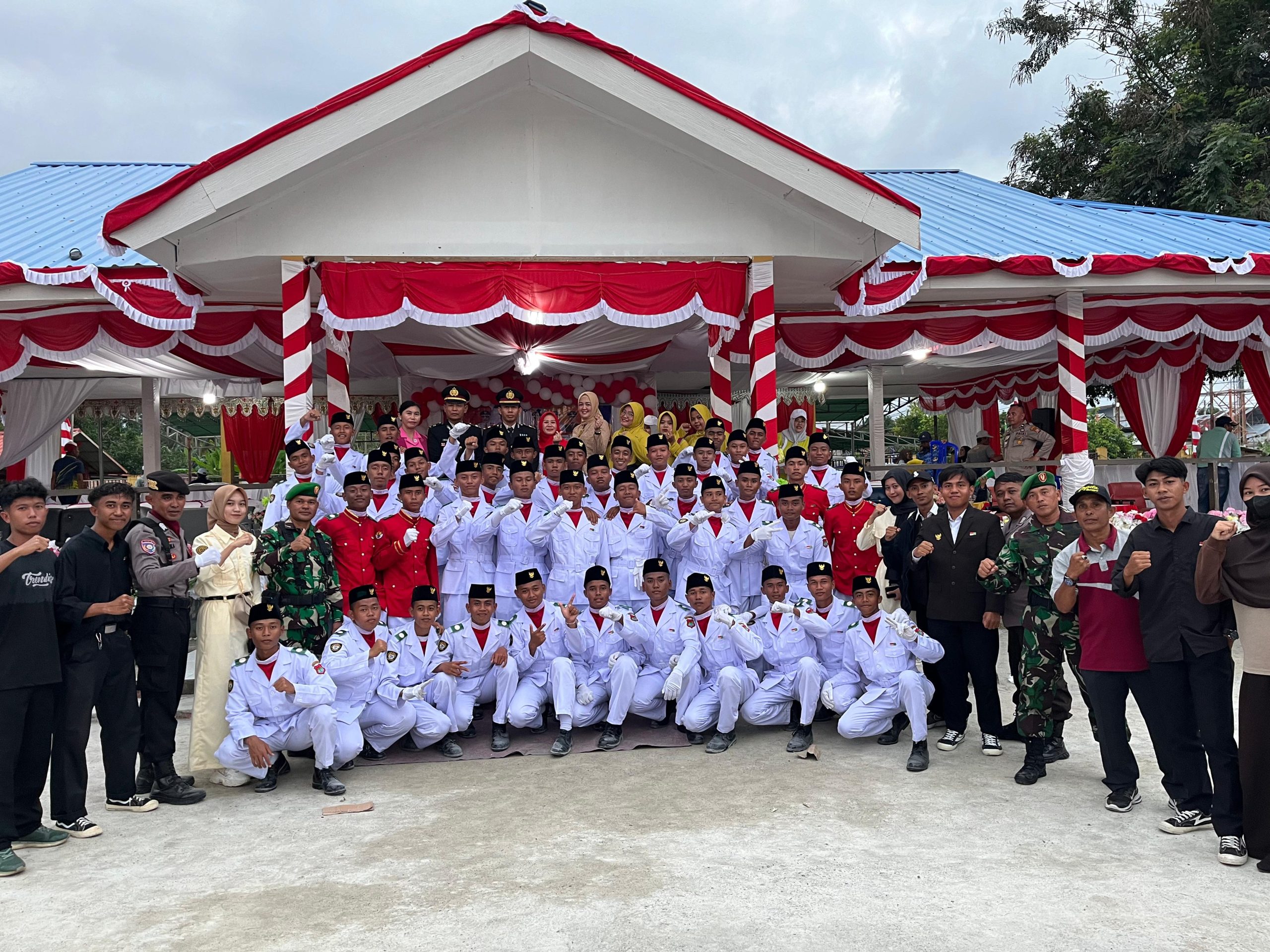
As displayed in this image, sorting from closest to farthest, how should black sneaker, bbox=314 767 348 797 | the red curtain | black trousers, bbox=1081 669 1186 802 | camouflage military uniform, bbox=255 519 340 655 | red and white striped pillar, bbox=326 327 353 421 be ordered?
black trousers, bbox=1081 669 1186 802 → black sneaker, bbox=314 767 348 797 → camouflage military uniform, bbox=255 519 340 655 → red and white striped pillar, bbox=326 327 353 421 → the red curtain

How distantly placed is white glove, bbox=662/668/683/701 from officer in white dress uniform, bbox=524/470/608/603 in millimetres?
1047

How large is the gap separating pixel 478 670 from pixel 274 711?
1.36 m

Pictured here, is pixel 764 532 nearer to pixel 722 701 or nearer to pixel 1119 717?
pixel 722 701

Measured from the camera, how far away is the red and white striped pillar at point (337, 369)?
8.45 meters

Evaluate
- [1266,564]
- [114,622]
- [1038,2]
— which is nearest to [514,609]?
[114,622]

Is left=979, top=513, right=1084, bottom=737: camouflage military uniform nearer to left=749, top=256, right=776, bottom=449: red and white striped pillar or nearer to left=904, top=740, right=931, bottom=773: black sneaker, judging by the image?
left=904, top=740, right=931, bottom=773: black sneaker

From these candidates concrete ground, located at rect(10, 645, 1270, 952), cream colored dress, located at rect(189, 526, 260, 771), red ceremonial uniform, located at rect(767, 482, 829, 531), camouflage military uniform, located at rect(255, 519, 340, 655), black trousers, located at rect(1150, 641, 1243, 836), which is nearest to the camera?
concrete ground, located at rect(10, 645, 1270, 952)

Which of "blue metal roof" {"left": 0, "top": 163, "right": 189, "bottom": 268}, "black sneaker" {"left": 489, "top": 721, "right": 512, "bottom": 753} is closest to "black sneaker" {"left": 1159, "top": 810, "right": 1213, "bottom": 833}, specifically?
"black sneaker" {"left": 489, "top": 721, "right": 512, "bottom": 753}

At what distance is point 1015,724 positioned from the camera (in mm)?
5820

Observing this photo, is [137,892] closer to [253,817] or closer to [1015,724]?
[253,817]

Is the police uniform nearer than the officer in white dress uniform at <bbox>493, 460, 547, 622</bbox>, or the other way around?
the police uniform

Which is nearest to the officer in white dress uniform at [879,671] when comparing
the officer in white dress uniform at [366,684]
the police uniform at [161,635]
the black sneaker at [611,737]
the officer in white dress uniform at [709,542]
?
the officer in white dress uniform at [709,542]

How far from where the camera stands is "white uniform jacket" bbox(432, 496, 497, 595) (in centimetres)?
668

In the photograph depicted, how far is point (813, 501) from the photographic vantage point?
735 cm
